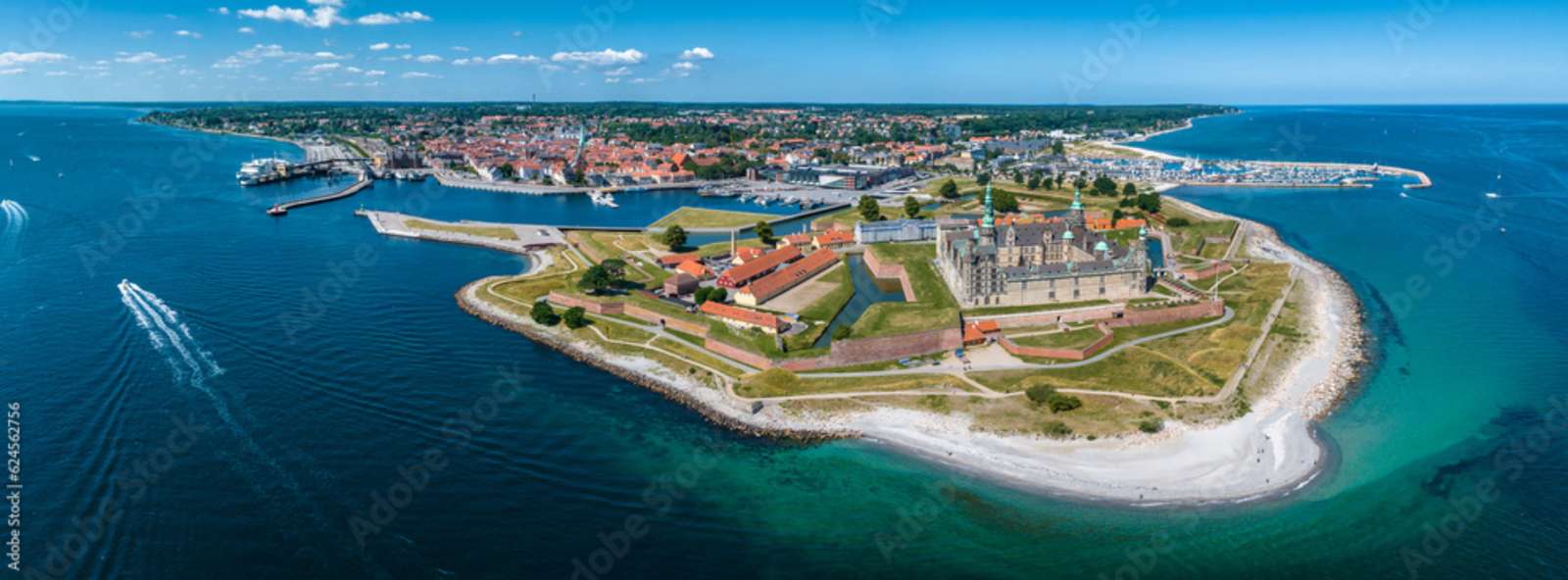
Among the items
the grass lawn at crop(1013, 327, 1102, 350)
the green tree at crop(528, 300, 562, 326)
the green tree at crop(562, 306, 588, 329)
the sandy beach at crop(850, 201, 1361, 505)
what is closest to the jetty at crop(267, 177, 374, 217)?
the green tree at crop(528, 300, 562, 326)

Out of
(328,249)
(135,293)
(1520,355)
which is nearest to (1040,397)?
(1520,355)

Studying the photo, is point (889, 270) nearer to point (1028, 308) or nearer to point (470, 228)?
point (1028, 308)

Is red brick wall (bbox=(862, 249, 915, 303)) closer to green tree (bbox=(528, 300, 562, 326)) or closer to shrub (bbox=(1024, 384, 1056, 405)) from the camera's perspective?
shrub (bbox=(1024, 384, 1056, 405))

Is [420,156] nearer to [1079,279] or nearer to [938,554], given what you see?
[1079,279]

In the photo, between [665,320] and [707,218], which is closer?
[665,320]

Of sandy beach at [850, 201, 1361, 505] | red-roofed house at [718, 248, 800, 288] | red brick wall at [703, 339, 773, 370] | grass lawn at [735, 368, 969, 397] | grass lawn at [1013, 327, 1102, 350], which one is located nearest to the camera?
sandy beach at [850, 201, 1361, 505]

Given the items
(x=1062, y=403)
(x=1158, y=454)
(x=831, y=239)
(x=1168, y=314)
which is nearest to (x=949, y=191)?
(x=831, y=239)
